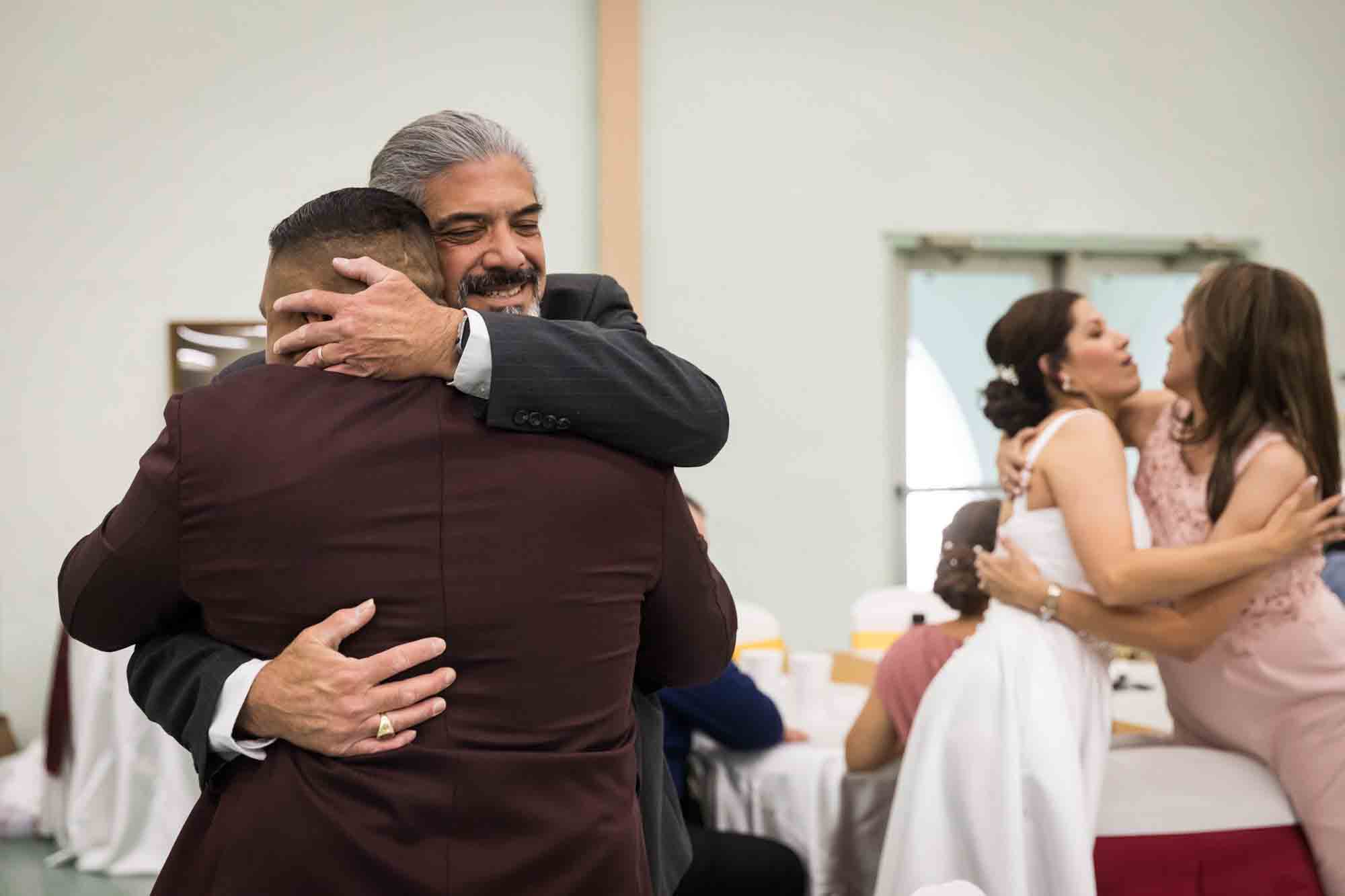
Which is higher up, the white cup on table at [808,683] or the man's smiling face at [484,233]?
the man's smiling face at [484,233]

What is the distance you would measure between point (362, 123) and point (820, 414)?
2.61 metres

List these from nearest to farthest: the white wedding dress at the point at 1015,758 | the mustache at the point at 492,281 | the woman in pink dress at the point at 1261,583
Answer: the mustache at the point at 492,281 → the white wedding dress at the point at 1015,758 → the woman in pink dress at the point at 1261,583

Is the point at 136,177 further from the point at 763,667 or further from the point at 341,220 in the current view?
the point at 341,220

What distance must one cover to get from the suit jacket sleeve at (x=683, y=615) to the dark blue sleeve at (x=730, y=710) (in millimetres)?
1180

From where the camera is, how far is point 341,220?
129cm

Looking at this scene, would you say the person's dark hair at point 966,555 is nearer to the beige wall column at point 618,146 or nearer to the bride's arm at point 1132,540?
the bride's arm at point 1132,540

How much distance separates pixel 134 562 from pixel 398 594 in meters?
0.25

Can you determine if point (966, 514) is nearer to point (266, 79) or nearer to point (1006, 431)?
point (1006, 431)

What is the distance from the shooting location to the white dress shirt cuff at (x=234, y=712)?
1.24 m

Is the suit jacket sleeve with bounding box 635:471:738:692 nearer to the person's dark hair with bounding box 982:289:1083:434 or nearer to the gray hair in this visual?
the gray hair

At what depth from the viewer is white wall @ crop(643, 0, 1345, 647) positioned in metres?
6.20

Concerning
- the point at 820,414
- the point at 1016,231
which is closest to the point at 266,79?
the point at 820,414

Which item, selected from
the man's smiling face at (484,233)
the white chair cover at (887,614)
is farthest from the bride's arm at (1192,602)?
the white chair cover at (887,614)

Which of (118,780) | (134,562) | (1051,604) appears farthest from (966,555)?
(118,780)
